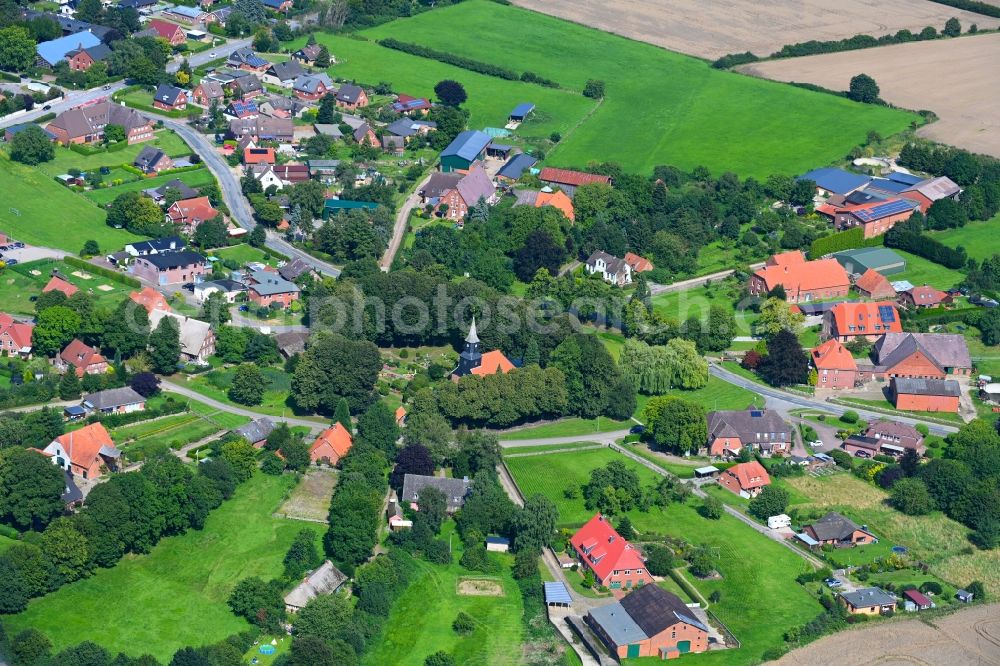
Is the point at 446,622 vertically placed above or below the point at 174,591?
above

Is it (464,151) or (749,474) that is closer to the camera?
(749,474)

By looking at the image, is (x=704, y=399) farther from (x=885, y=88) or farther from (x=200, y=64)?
(x=200, y=64)

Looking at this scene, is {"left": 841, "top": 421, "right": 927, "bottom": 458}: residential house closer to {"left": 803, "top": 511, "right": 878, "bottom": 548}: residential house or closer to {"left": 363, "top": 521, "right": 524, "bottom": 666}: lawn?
{"left": 803, "top": 511, "right": 878, "bottom": 548}: residential house

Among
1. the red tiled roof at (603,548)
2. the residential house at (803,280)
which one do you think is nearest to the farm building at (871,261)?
the residential house at (803,280)

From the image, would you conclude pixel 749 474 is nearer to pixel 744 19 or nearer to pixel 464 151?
pixel 464 151

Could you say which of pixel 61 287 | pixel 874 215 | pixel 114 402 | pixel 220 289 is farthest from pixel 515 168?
pixel 114 402

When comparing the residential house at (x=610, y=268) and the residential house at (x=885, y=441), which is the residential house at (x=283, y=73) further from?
the residential house at (x=885, y=441)

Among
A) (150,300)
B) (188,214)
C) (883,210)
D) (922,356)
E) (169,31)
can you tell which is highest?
(883,210)
